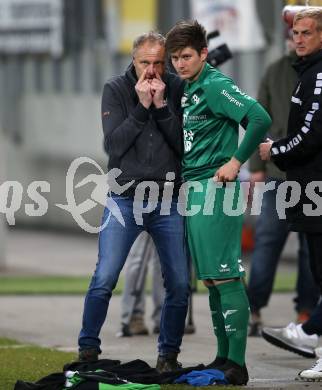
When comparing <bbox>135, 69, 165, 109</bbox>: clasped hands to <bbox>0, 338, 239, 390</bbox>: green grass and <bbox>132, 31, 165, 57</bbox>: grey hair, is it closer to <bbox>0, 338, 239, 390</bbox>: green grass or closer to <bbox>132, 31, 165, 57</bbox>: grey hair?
<bbox>132, 31, 165, 57</bbox>: grey hair

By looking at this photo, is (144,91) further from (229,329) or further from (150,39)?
(229,329)

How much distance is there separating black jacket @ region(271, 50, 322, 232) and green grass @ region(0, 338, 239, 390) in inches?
42.7

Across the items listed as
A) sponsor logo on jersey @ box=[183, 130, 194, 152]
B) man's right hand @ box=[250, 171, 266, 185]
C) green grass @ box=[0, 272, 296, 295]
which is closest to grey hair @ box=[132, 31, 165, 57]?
sponsor logo on jersey @ box=[183, 130, 194, 152]

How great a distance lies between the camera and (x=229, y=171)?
313 inches

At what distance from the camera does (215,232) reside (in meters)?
8.12

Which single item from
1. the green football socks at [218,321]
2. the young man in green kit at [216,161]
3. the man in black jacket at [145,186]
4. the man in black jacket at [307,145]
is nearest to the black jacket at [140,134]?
the man in black jacket at [145,186]

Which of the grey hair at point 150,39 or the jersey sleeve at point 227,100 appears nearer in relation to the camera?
the jersey sleeve at point 227,100

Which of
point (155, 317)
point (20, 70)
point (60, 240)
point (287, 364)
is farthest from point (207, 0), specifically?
point (287, 364)

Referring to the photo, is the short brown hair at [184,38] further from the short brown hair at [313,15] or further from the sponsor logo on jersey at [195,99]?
the short brown hair at [313,15]

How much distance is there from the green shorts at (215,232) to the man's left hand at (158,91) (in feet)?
1.79

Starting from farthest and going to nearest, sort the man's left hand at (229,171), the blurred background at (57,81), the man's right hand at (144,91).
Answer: the blurred background at (57,81)
the man's right hand at (144,91)
the man's left hand at (229,171)

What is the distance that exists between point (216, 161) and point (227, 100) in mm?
351

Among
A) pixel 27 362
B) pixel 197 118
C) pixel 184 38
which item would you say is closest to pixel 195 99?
pixel 197 118

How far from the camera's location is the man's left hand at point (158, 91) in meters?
8.32
